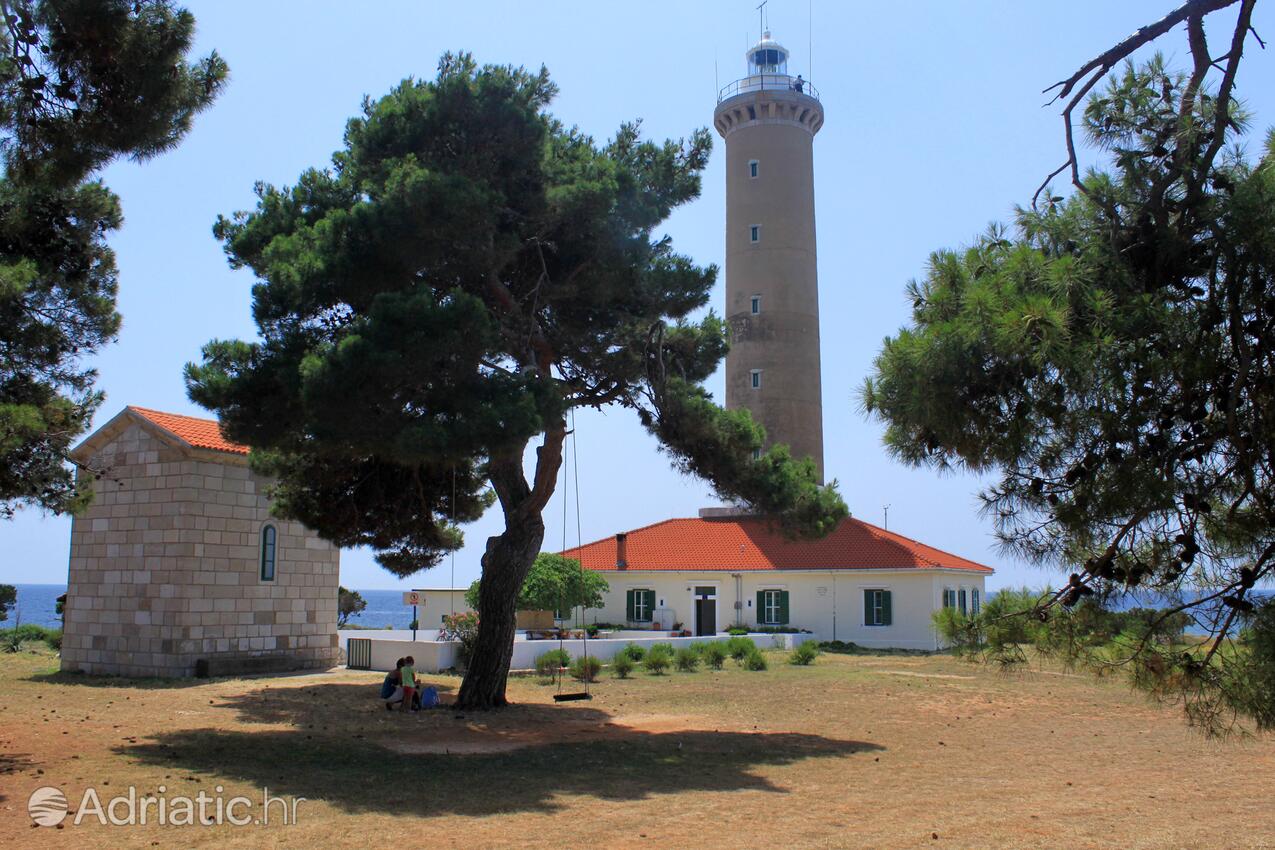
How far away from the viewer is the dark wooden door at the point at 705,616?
37875 millimetres

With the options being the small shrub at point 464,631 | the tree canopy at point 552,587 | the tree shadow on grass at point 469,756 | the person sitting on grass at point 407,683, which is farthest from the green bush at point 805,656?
the person sitting on grass at point 407,683

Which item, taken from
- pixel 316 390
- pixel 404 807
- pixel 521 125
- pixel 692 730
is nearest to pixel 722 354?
pixel 521 125

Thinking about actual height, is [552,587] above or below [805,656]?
above

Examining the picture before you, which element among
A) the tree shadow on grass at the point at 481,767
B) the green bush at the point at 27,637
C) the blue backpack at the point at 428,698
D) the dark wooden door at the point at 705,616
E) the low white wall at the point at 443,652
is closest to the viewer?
the tree shadow on grass at the point at 481,767

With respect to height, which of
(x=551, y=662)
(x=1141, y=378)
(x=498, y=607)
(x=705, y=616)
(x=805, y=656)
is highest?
(x=1141, y=378)

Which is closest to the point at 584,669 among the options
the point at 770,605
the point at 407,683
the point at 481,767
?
the point at 407,683

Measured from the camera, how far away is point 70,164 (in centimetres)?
869

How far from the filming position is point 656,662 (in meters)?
25.3

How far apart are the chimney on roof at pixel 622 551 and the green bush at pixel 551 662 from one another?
49.4 ft

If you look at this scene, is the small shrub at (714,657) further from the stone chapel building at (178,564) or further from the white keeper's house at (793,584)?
the stone chapel building at (178,564)

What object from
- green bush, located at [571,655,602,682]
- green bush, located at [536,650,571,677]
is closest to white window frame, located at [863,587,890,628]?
green bush, located at [571,655,602,682]

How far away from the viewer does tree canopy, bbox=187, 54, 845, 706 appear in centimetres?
1291

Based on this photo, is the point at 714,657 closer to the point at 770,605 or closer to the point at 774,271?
the point at 770,605

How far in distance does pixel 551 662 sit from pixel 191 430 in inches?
388
